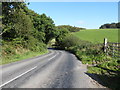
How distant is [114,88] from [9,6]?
903 inches

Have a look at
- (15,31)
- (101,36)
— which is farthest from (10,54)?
(101,36)

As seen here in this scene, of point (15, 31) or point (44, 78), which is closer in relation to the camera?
point (44, 78)

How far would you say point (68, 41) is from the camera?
74438 millimetres

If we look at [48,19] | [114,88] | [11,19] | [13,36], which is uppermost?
[48,19]

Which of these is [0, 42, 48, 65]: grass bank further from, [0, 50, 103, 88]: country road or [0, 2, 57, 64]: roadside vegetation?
[0, 50, 103, 88]: country road

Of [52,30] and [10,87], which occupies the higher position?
[52,30]

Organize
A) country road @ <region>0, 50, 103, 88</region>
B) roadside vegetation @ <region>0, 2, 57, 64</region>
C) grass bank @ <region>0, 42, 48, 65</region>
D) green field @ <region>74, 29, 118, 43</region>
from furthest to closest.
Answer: green field @ <region>74, 29, 118, 43</region>, roadside vegetation @ <region>0, 2, 57, 64</region>, grass bank @ <region>0, 42, 48, 65</region>, country road @ <region>0, 50, 103, 88</region>

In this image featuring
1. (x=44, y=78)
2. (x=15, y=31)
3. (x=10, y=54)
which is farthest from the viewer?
(x=15, y=31)

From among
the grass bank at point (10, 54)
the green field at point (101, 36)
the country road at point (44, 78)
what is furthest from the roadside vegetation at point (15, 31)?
the green field at point (101, 36)

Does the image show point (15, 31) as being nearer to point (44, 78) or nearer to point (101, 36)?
point (44, 78)

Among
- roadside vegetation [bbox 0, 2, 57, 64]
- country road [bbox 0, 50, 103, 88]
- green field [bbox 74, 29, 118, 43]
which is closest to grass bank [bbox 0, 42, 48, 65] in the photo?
roadside vegetation [bbox 0, 2, 57, 64]

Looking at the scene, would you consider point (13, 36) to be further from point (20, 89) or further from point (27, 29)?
point (20, 89)

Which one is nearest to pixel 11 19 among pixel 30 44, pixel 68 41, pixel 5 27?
pixel 5 27

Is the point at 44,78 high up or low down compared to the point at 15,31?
down
